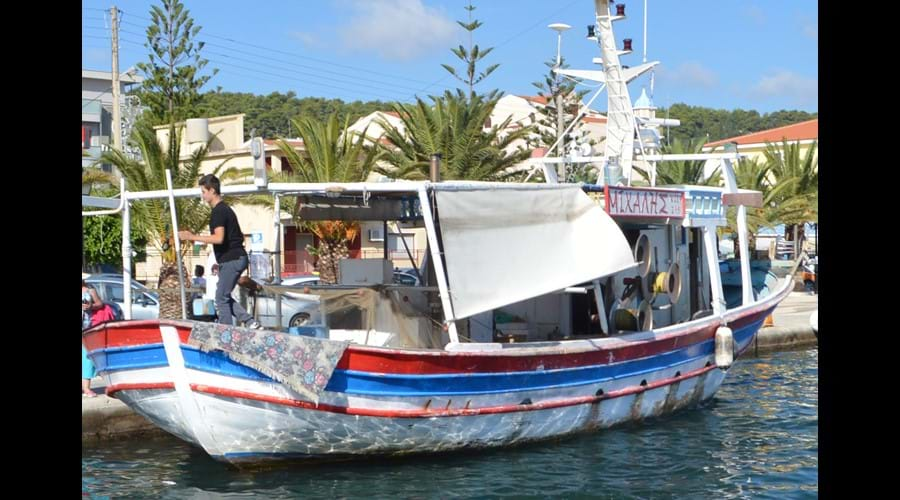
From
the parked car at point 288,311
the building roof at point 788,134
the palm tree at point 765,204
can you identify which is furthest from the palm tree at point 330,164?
the building roof at point 788,134

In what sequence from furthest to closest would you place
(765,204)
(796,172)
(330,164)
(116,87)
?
(796,172)
(765,204)
(116,87)
(330,164)

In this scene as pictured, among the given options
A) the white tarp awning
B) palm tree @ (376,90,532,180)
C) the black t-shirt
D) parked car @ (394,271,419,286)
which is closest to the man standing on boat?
the black t-shirt

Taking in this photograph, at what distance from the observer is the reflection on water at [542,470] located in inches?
404

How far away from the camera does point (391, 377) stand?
33.4 ft

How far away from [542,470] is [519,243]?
7.21 feet

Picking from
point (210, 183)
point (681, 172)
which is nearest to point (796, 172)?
point (681, 172)

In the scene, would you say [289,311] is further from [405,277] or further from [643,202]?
[643,202]

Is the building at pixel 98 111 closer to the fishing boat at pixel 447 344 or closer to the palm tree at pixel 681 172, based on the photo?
the palm tree at pixel 681 172

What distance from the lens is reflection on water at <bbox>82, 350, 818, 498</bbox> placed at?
404 inches

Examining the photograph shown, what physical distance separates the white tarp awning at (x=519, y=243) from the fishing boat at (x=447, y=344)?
0.05 feet

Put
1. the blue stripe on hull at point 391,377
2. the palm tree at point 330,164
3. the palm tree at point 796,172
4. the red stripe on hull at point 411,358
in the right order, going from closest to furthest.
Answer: the blue stripe on hull at point 391,377
the red stripe on hull at point 411,358
the palm tree at point 330,164
the palm tree at point 796,172
